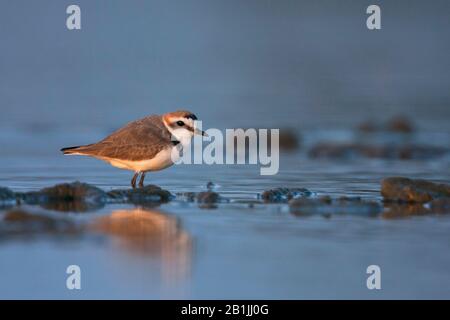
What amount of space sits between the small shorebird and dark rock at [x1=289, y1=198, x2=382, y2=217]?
1598 millimetres

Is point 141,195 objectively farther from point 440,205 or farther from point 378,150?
point 378,150

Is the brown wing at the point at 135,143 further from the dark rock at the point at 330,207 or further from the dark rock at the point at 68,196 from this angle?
the dark rock at the point at 330,207

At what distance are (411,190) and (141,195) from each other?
2.79 metres

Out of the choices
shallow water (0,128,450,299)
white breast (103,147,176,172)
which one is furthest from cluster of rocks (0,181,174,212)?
white breast (103,147,176,172)

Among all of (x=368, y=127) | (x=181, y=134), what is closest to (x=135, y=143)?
(x=181, y=134)

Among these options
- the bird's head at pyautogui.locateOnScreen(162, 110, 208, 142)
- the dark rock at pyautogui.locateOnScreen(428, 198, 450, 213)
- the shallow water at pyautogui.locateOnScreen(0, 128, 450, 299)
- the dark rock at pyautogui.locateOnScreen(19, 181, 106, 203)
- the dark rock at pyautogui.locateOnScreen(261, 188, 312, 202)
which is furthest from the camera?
the bird's head at pyautogui.locateOnScreen(162, 110, 208, 142)

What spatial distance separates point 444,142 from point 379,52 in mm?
11258

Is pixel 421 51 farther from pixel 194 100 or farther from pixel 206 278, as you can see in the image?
pixel 206 278

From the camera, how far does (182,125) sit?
10.8 m

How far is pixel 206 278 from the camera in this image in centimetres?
716

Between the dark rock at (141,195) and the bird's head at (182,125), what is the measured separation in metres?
0.83

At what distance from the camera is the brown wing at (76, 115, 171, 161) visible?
10562mm

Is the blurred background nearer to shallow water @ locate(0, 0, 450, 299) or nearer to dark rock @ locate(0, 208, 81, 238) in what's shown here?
shallow water @ locate(0, 0, 450, 299)
